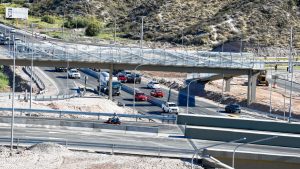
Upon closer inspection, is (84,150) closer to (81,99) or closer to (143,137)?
(143,137)

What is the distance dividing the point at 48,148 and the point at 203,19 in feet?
409

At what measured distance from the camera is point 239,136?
50625 millimetres

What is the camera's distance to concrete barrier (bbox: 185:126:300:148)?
1987 inches

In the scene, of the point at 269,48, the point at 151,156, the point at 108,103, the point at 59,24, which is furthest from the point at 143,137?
the point at 59,24

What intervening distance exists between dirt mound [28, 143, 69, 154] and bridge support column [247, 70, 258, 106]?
46497mm

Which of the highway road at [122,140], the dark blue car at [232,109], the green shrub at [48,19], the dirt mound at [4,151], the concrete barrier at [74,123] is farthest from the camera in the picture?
the green shrub at [48,19]

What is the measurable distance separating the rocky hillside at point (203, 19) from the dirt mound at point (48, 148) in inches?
4130

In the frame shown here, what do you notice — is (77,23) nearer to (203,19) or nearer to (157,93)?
(203,19)

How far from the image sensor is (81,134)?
54.8m

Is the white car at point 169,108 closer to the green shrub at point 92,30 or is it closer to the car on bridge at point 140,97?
the car on bridge at point 140,97

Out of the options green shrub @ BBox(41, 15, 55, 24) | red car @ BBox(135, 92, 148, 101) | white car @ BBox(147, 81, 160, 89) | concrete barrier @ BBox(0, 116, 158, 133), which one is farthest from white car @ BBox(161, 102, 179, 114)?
green shrub @ BBox(41, 15, 55, 24)

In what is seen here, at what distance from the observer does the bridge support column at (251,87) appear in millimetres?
91188

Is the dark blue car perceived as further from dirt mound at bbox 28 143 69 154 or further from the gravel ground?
dirt mound at bbox 28 143 69 154

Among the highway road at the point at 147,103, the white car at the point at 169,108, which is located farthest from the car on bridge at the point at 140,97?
the white car at the point at 169,108
